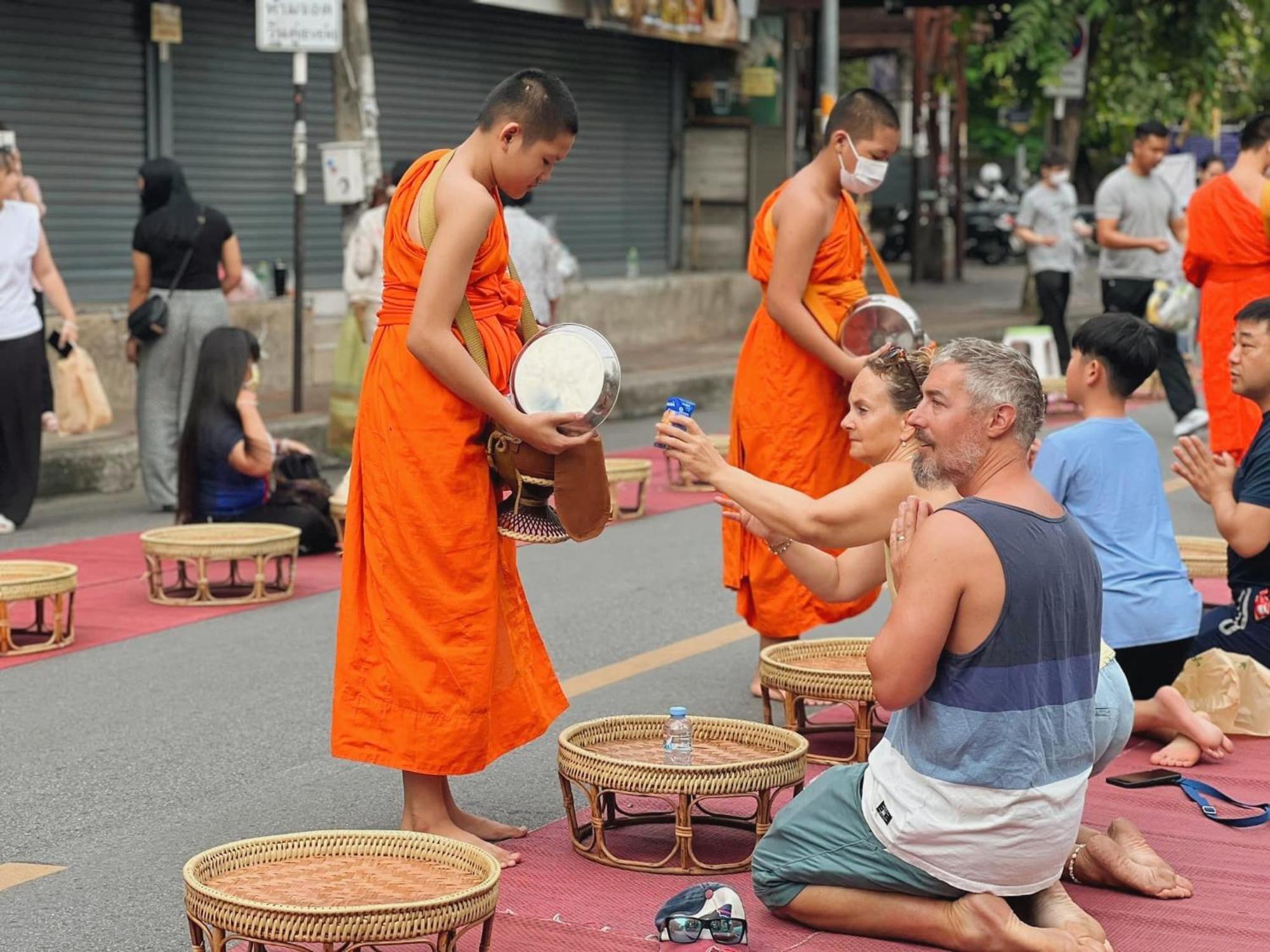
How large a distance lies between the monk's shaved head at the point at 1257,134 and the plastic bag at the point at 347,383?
197 inches

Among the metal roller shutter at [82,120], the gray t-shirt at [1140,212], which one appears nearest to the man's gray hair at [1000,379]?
the gray t-shirt at [1140,212]

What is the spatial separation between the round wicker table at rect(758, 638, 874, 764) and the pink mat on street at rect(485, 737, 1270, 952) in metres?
0.64

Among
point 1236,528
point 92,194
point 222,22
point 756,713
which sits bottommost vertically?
point 756,713

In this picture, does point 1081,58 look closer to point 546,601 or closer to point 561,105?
point 546,601

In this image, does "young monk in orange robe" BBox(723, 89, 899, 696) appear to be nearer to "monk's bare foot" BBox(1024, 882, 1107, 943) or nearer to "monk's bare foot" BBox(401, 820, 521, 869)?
"monk's bare foot" BBox(401, 820, 521, 869)

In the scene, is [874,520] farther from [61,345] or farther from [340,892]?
[61,345]

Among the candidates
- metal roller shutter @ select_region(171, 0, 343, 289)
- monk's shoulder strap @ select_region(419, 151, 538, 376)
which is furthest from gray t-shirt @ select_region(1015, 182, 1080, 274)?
monk's shoulder strap @ select_region(419, 151, 538, 376)

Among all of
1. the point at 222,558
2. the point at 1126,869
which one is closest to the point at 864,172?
the point at 1126,869

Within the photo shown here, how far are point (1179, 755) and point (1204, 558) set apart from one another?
1.91m

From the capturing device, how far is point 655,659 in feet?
23.9

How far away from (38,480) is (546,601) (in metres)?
3.54

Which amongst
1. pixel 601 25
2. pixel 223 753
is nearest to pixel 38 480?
pixel 223 753

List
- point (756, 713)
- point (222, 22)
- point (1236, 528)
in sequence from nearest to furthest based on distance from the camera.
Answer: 1. point (1236, 528)
2. point (756, 713)
3. point (222, 22)

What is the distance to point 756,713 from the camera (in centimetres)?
652
